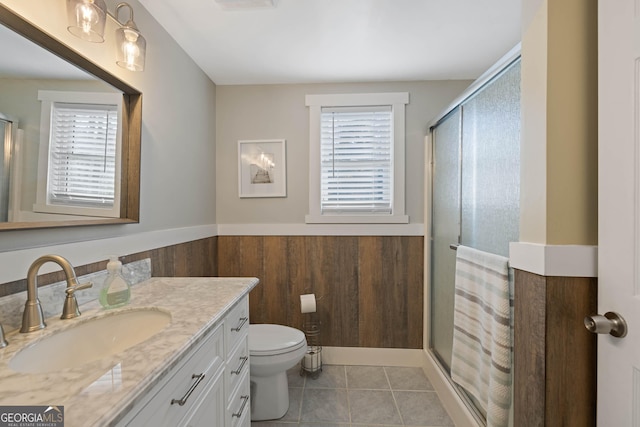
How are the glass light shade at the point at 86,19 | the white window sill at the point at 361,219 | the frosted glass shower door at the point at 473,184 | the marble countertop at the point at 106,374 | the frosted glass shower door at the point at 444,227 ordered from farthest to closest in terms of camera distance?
the white window sill at the point at 361,219
the frosted glass shower door at the point at 444,227
the frosted glass shower door at the point at 473,184
the glass light shade at the point at 86,19
the marble countertop at the point at 106,374

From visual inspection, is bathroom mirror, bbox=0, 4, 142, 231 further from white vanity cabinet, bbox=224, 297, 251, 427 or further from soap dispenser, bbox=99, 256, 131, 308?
white vanity cabinet, bbox=224, 297, 251, 427

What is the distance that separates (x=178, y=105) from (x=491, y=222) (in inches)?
76.6

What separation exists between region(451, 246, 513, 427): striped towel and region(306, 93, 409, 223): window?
0.90 meters

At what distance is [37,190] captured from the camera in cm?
96

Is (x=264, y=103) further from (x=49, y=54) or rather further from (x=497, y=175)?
(x=497, y=175)

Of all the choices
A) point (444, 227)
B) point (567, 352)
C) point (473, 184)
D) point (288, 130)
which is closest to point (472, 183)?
point (473, 184)

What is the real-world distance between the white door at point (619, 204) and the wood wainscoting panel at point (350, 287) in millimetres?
1483

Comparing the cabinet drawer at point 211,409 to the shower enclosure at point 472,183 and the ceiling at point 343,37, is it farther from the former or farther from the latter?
the ceiling at point 343,37

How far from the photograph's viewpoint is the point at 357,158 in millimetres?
2363

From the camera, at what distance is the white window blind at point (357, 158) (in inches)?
92.7

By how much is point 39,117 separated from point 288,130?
1622 mm

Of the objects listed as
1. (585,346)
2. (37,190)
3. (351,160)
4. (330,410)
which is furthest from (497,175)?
(37,190)

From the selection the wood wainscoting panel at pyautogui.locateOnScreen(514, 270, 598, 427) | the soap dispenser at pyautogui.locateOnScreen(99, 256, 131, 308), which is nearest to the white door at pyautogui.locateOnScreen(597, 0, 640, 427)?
the wood wainscoting panel at pyautogui.locateOnScreen(514, 270, 598, 427)

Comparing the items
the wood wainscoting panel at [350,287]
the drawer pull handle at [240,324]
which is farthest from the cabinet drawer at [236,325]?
the wood wainscoting panel at [350,287]
